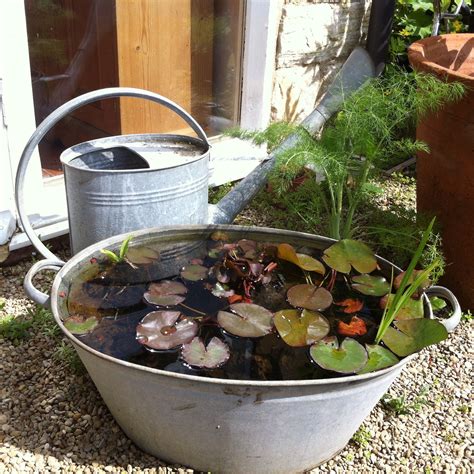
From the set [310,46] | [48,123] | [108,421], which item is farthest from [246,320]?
[310,46]

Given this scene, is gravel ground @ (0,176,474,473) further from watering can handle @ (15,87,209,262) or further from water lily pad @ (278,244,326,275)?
water lily pad @ (278,244,326,275)

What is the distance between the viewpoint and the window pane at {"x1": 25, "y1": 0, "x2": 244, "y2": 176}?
2.18m

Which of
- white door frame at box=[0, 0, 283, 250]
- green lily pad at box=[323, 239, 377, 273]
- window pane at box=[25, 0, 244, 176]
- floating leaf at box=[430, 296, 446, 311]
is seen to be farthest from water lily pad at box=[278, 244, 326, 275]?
window pane at box=[25, 0, 244, 176]

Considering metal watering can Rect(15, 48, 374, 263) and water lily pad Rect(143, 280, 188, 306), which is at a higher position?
metal watering can Rect(15, 48, 374, 263)

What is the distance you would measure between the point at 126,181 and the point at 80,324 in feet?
1.55

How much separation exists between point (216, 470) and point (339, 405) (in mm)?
347

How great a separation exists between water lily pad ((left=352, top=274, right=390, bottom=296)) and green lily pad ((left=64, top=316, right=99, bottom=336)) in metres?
0.69

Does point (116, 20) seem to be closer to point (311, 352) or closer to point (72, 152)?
point (72, 152)

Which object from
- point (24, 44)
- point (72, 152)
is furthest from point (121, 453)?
point (24, 44)

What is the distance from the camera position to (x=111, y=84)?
7.89ft

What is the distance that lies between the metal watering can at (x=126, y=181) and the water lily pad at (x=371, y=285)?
0.58 metres

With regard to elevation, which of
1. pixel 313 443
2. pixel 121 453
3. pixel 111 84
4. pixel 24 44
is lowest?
pixel 121 453

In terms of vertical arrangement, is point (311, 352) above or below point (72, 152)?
below

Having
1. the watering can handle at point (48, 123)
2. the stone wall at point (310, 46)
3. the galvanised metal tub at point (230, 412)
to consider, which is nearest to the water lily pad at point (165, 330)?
the galvanised metal tub at point (230, 412)
